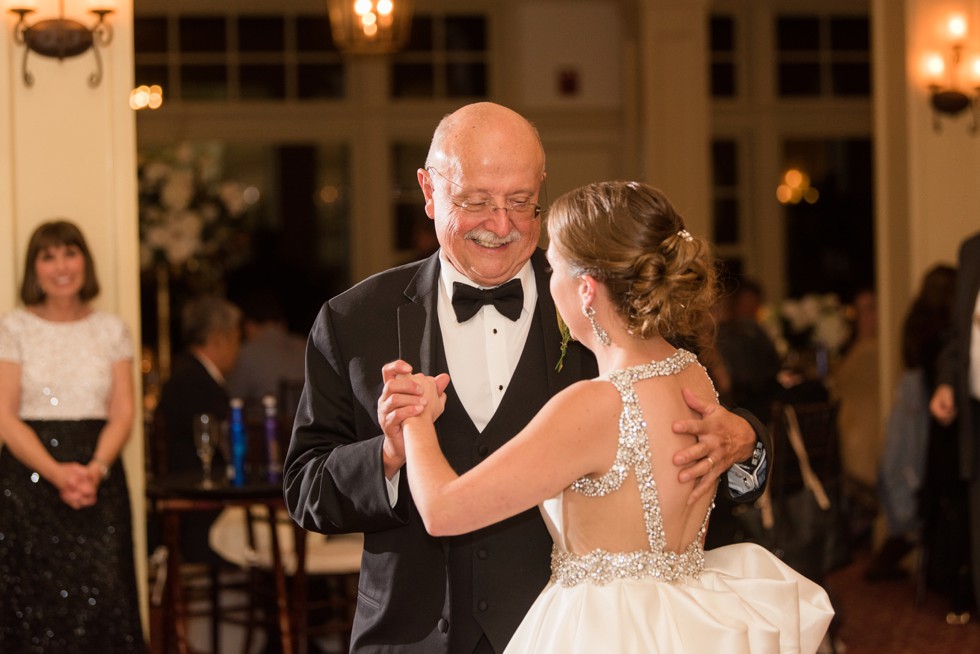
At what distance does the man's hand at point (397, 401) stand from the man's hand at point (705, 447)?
427 millimetres

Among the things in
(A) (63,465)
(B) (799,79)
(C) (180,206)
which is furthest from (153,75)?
(A) (63,465)

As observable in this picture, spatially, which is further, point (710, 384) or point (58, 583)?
point (58, 583)

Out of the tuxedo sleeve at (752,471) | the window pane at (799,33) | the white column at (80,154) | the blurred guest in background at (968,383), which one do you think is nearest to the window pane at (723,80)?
the window pane at (799,33)

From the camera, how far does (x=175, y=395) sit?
600 cm

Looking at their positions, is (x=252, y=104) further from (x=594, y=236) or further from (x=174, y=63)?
(x=594, y=236)

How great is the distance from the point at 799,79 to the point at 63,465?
850 centimetres

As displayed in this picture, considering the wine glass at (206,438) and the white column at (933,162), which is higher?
the white column at (933,162)

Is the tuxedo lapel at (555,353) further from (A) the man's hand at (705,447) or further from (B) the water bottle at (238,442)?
(B) the water bottle at (238,442)

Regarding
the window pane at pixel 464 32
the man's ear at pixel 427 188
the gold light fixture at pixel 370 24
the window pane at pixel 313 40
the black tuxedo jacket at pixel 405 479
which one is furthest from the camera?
the window pane at pixel 464 32

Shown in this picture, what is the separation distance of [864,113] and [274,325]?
20.5 feet

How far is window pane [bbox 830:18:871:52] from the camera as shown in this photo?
451 inches

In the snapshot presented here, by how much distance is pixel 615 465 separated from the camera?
2.10 metres

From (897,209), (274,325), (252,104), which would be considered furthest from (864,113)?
(274,325)

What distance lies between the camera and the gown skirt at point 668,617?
2.09 metres
